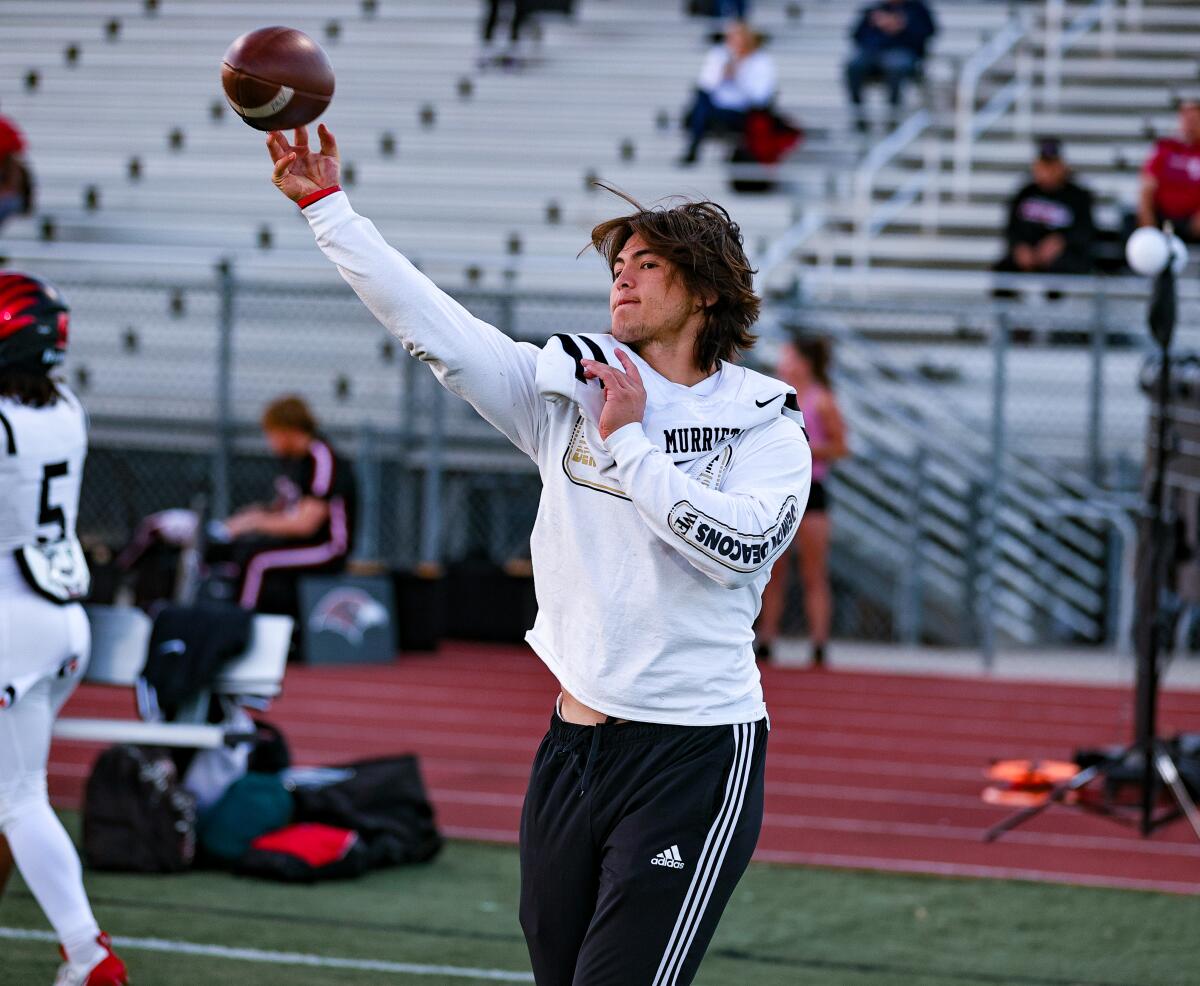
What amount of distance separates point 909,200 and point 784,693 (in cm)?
589

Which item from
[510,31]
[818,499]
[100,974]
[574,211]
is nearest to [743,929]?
[100,974]

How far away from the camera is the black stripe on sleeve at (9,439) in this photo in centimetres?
464

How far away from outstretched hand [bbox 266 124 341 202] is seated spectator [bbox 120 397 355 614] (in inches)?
293

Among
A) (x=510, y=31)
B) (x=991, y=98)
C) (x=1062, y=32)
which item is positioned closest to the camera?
(x=991, y=98)

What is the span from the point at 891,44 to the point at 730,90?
1.37m

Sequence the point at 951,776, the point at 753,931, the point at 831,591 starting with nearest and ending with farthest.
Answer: the point at 753,931, the point at 951,776, the point at 831,591

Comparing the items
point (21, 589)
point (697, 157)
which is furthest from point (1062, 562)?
point (21, 589)

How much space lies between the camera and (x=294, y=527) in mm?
10719

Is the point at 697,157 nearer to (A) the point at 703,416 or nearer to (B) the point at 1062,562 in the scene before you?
(B) the point at 1062,562

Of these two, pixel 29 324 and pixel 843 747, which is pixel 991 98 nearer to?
pixel 843 747

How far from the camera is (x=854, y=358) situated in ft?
43.7

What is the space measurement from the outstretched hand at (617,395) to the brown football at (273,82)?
695mm

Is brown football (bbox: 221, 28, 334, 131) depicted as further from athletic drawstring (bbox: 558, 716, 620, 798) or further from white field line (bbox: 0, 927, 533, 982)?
white field line (bbox: 0, 927, 533, 982)

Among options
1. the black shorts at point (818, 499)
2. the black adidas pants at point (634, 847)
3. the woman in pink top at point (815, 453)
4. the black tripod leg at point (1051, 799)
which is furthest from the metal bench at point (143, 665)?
the black shorts at point (818, 499)
